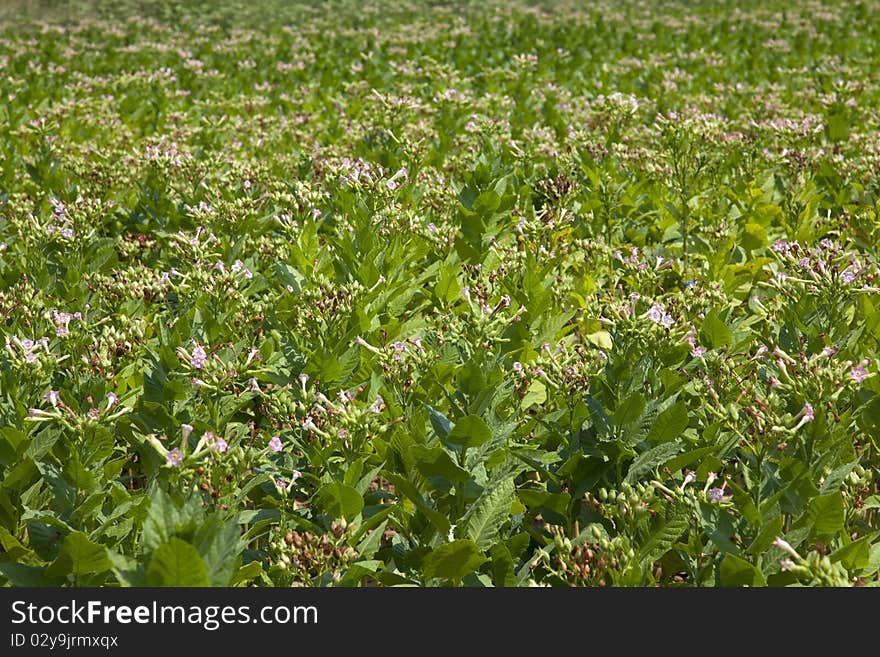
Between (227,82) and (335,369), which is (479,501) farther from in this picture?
(227,82)

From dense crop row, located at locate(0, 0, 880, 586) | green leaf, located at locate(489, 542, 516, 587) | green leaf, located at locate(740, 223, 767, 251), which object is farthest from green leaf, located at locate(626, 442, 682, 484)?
green leaf, located at locate(740, 223, 767, 251)

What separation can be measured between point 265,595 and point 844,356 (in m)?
3.54

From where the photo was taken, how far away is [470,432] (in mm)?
4105

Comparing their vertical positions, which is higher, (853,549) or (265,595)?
(265,595)

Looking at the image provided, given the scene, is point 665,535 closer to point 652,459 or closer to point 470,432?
point 652,459

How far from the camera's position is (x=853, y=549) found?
3.78m

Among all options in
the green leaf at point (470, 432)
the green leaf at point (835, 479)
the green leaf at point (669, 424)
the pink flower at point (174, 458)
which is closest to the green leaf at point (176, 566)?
the pink flower at point (174, 458)

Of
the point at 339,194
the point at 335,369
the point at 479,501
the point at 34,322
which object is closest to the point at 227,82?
the point at 339,194

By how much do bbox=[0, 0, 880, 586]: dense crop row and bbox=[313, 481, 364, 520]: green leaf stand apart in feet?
0.05

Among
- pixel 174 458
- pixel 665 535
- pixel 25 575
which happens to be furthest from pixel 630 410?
pixel 25 575

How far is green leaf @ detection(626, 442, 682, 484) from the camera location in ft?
14.1

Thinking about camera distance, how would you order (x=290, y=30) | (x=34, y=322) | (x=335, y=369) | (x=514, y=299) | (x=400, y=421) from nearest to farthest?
1. (x=400, y=421)
2. (x=335, y=369)
3. (x=34, y=322)
4. (x=514, y=299)
5. (x=290, y=30)

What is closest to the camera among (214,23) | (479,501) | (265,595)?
(265,595)

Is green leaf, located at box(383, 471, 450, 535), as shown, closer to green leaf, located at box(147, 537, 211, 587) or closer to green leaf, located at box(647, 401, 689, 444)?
green leaf, located at box(647, 401, 689, 444)
